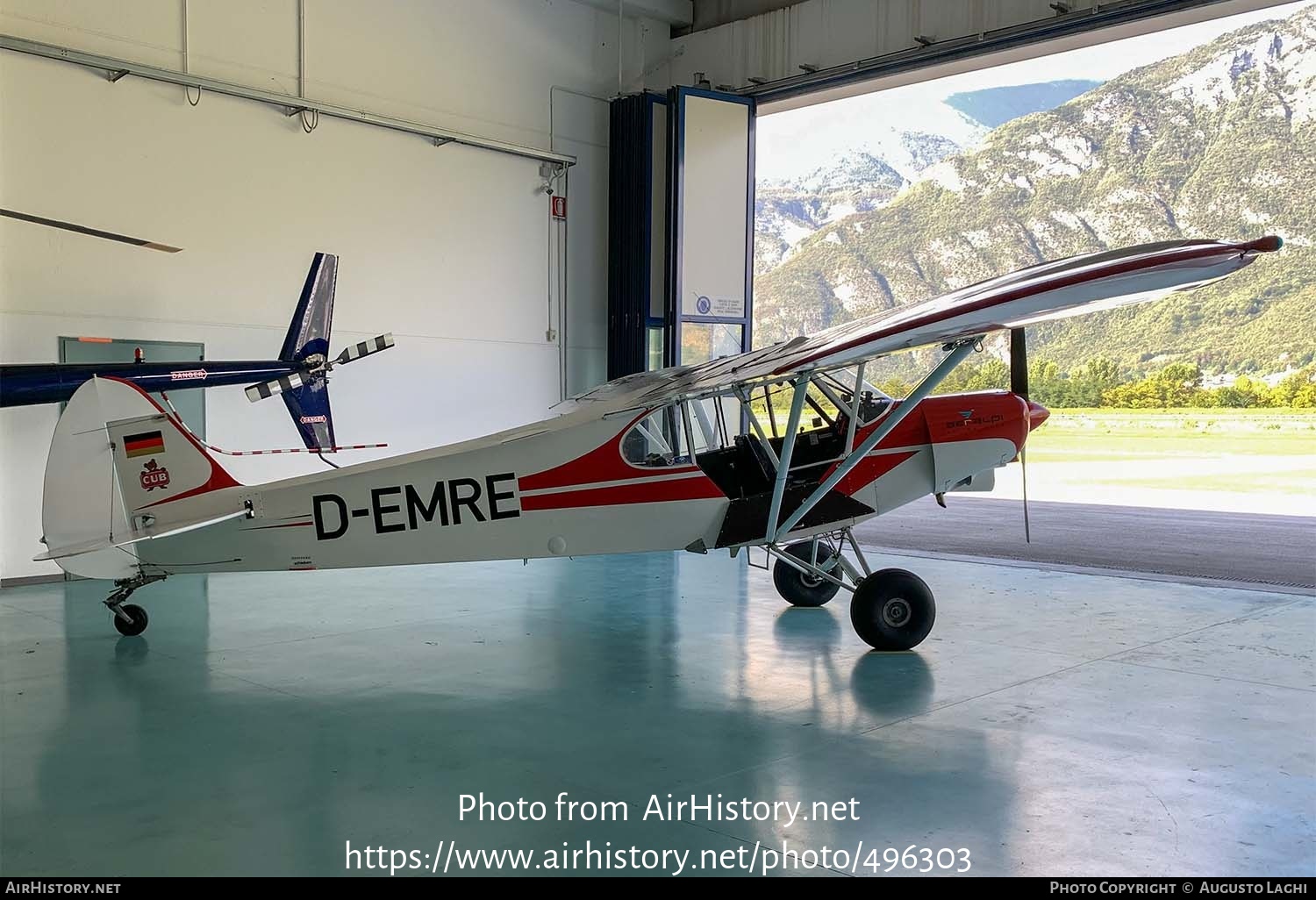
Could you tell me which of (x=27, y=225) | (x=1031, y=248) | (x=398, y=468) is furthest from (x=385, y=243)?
(x=1031, y=248)

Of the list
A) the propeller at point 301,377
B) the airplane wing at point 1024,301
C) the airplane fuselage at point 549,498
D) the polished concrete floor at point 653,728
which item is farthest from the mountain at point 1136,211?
the airplane wing at point 1024,301

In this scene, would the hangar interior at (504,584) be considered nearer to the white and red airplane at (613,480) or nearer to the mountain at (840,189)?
the white and red airplane at (613,480)

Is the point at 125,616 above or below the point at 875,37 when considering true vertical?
below

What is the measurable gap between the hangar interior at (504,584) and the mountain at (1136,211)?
3578cm

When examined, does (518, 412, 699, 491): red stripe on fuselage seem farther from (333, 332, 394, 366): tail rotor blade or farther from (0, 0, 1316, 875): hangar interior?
(333, 332, 394, 366): tail rotor blade

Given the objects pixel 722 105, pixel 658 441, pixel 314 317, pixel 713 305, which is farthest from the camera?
pixel 713 305

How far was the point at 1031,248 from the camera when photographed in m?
56.8

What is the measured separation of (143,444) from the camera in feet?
22.1

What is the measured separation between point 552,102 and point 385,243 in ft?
12.9

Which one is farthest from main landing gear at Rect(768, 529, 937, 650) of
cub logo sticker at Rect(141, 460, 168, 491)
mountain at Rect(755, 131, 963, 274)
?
mountain at Rect(755, 131, 963, 274)

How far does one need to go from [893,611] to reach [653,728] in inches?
96.1

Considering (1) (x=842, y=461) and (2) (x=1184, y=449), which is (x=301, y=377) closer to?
(1) (x=842, y=461)

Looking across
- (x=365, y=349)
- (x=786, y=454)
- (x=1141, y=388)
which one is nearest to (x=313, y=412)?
(x=365, y=349)

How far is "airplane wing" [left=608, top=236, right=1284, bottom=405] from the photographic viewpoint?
5.37 meters
